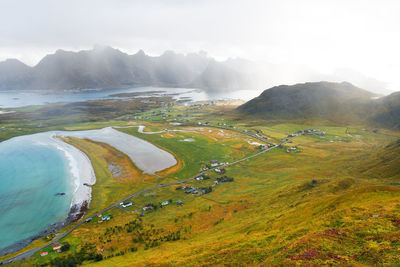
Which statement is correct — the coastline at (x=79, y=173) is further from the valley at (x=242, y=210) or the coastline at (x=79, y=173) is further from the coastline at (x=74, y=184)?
the valley at (x=242, y=210)

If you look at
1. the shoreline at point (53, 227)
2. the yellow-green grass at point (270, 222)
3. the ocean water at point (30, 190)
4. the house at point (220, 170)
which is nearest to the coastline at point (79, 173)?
the shoreline at point (53, 227)

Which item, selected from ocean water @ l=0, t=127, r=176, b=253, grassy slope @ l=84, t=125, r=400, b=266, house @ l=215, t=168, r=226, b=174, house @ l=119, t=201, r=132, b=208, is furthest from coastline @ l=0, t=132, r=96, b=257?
house @ l=215, t=168, r=226, b=174

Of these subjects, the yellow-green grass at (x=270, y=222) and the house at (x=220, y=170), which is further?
the house at (x=220, y=170)

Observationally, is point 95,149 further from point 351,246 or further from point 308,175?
point 351,246

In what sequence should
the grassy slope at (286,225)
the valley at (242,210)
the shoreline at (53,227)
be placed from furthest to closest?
the shoreline at (53,227) → the valley at (242,210) → the grassy slope at (286,225)

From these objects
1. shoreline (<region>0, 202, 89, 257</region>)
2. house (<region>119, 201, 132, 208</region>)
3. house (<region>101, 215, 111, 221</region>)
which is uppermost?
house (<region>119, 201, 132, 208</region>)

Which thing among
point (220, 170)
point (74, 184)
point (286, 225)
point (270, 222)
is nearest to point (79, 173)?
point (74, 184)

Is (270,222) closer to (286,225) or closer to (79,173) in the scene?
(286,225)

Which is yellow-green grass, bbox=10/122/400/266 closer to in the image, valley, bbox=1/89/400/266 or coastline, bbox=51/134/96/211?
valley, bbox=1/89/400/266

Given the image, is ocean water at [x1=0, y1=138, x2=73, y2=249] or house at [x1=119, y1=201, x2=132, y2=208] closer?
ocean water at [x1=0, y1=138, x2=73, y2=249]
